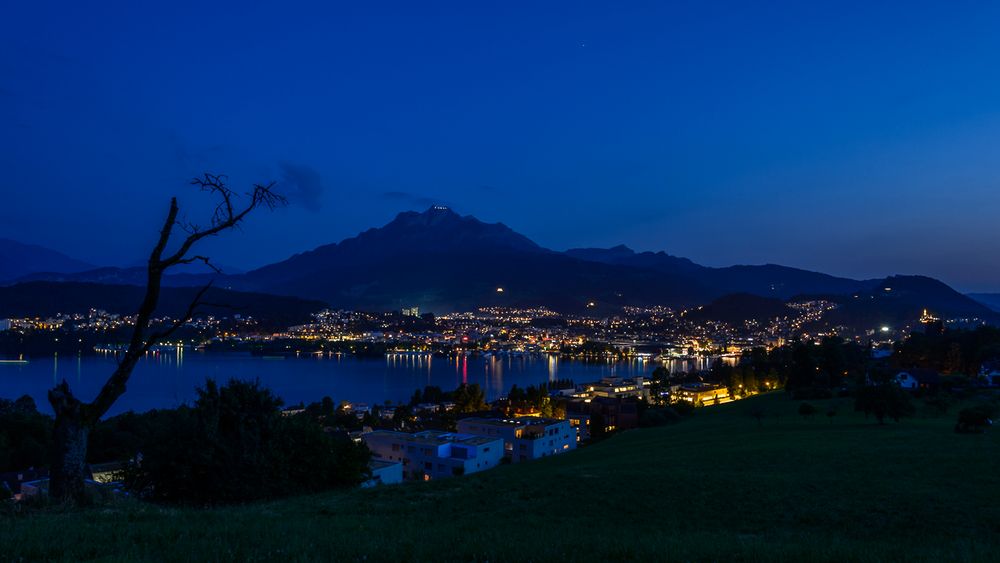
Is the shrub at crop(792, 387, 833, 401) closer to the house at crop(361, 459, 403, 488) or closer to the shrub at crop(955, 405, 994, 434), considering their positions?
the shrub at crop(955, 405, 994, 434)

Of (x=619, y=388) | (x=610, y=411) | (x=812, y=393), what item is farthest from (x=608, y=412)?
(x=619, y=388)

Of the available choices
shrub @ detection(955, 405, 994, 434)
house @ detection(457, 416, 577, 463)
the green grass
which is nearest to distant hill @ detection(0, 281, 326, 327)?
house @ detection(457, 416, 577, 463)

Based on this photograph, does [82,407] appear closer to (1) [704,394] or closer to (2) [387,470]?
(2) [387,470]

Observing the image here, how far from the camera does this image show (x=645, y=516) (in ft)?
23.2

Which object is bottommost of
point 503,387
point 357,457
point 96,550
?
point 503,387

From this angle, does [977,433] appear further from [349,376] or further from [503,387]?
[349,376]

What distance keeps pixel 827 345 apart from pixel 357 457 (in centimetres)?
3248

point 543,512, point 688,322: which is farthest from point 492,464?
point 688,322

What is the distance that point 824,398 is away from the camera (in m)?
28.0

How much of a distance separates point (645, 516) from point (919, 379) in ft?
96.2

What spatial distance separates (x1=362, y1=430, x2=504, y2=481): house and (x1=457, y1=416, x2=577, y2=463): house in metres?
2.63

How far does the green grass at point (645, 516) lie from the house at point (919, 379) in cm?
1666

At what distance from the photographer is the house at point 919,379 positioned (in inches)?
1118

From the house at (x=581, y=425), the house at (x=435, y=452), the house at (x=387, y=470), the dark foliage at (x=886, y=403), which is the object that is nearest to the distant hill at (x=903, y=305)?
the house at (x=581, y=425)
